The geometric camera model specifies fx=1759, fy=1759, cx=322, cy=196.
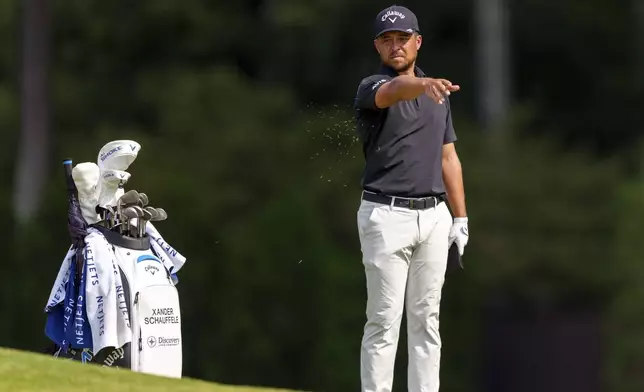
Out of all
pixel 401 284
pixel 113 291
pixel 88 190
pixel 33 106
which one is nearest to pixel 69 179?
pixel 88 190

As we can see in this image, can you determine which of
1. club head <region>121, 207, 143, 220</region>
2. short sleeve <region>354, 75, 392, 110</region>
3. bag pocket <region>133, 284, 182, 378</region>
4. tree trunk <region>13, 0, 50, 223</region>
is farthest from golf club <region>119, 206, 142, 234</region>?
tree trunk <region>13, 0, 50, 223</region>

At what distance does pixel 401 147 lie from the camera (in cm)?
889

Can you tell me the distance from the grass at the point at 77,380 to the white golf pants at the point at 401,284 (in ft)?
2.04

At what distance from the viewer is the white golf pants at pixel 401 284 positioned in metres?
8.86

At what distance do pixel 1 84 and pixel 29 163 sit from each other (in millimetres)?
9026

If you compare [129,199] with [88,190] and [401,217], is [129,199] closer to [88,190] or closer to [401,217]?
[88,190]

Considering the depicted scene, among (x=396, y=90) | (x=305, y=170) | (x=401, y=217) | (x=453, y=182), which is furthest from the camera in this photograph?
(x=305, y=170)

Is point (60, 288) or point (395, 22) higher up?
point (395, 22)

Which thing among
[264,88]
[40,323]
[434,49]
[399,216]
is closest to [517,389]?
[40,323]

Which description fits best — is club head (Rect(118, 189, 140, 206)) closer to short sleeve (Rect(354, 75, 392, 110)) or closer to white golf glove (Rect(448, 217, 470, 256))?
short sleeve (Rect(354, 75, 392, 110))

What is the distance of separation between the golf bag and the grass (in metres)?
0.26

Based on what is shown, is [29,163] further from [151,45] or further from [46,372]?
[46,372]

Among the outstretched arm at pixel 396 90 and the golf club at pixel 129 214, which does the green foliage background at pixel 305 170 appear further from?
the outstretched arm at pixel 396 90

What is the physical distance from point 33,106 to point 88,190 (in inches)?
854
